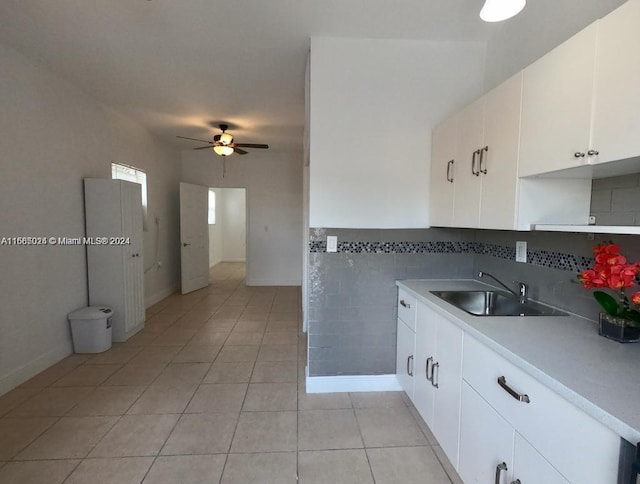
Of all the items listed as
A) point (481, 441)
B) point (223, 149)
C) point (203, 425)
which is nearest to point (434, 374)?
point (481, 441)

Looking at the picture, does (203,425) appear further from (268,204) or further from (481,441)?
(268,204)

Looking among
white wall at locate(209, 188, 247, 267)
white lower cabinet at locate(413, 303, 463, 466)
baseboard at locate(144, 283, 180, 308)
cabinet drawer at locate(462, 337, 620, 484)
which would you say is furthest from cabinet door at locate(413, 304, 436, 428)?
white wall at locate(209, 188, 247, 267)

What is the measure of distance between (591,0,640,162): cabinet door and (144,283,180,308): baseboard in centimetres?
520

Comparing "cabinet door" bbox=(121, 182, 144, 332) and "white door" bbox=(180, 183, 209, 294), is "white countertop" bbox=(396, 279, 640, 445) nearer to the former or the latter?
"cabinet door" bbox=(121, 182, 144, 332)

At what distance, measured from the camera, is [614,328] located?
1.23 m

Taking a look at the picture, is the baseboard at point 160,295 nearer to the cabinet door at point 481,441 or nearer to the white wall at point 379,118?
the white wall at point 379,118

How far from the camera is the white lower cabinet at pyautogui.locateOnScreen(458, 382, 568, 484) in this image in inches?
40.6

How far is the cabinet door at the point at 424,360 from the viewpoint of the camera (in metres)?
1.84

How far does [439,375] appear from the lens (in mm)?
1745

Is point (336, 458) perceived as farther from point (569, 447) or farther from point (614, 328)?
point (614, 328)

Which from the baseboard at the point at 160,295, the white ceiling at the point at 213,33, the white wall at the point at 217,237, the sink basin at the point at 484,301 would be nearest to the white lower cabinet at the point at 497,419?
the sink basin at the point at 484,301

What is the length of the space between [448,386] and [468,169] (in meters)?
1.27

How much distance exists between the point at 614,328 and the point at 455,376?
2.20ft

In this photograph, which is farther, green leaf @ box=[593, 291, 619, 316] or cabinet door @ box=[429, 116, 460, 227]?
cabinet door @ box=[429, 116, 460, 227]
